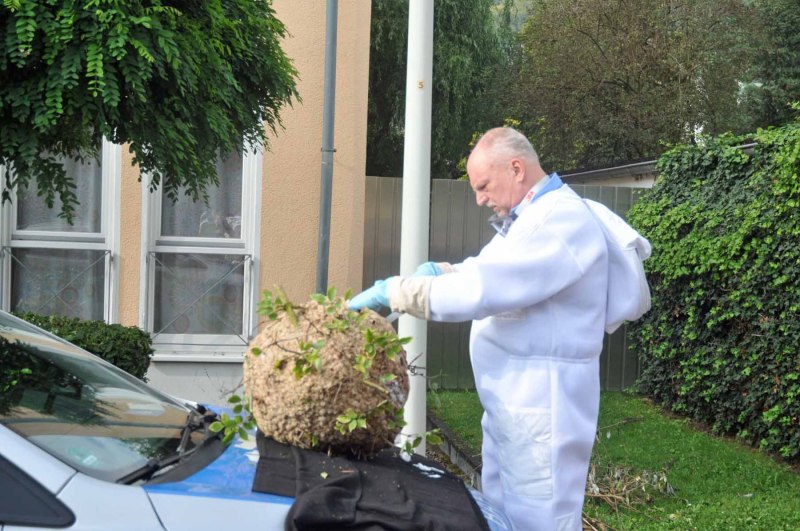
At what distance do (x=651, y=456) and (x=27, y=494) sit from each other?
17.2ft

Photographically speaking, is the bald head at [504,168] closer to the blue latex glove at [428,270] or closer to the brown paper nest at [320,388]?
the blue latex glove at [428,270]

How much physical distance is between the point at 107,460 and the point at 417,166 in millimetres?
2931

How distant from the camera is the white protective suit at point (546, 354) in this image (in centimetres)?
292

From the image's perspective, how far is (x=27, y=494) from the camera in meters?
2.18

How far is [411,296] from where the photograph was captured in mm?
2840

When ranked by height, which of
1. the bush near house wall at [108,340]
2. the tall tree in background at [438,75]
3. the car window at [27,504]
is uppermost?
the tall tree in background at [438,75]

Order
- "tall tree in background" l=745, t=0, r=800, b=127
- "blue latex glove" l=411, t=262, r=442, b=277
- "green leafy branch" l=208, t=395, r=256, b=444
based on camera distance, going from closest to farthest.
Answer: "green leafy branch" l=208, t=395, r=256, b=444
"blue latex glove" l=411, t=262, r=442, b=277
"tall tree in background" l=745, t=0, r=800, b=127

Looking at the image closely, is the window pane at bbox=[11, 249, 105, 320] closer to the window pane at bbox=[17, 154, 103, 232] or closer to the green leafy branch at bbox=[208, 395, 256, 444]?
the window pane at bbox=[17, 154, 103, 232]

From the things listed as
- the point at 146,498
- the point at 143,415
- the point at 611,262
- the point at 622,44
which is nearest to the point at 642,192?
the point at 611,262

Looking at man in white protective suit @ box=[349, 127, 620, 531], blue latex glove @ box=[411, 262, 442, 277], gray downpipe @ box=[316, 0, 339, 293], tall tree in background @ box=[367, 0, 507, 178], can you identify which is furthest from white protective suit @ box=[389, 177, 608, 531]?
tall tree in background @ box=[367, 0, 507, 178]

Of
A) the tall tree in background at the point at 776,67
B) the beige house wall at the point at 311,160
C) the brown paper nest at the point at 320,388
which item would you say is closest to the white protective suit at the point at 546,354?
the brown paper nest at the point at 320,388

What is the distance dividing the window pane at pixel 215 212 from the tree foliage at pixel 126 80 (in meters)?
3.13

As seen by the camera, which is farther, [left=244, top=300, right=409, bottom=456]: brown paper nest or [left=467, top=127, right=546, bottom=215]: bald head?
[left=467, top=127, right=546, bottom=215]: bald head

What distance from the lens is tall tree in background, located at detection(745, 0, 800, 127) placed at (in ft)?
73.8
